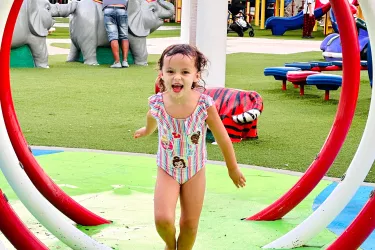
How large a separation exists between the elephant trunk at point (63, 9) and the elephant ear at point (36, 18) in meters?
0.48

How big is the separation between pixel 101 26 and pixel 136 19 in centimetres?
71

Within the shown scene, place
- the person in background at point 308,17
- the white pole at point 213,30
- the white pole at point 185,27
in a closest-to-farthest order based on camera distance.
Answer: the white pole at point 213,30, the white pole at point 185,27, the person in background at point 308,17

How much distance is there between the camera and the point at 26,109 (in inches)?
363

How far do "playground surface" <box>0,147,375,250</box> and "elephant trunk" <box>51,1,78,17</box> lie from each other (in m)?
7.76

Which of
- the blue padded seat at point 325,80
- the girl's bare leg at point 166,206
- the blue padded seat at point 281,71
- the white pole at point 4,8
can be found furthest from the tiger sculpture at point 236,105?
the white pole at point 4,8

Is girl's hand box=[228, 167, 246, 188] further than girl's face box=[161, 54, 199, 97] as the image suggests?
Yes

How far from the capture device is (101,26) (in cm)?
1445

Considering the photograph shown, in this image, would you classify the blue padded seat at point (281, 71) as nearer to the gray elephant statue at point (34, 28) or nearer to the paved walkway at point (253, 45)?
the gray elephant statue at point (34, 28)

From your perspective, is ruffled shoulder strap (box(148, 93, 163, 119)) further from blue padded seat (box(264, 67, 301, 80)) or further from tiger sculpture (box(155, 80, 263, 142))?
blue padded seat (box(264, 67, 301, 80))

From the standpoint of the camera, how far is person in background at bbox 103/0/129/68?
558 inches

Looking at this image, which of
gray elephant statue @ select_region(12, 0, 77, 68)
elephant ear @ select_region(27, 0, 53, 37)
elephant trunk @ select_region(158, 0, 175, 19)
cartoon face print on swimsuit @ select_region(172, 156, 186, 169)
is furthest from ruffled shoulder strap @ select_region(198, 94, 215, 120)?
elephant trunk @ select_region(158, 0, 175, 19)

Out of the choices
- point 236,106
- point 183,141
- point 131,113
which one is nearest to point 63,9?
point 131,113

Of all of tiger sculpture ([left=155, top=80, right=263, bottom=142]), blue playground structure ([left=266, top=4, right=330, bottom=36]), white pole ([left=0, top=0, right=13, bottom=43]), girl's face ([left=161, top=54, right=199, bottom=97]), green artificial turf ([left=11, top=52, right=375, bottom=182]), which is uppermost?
white pole ([left=0, top=0, right=13, bottom=43])

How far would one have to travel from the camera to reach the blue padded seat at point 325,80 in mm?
9852
